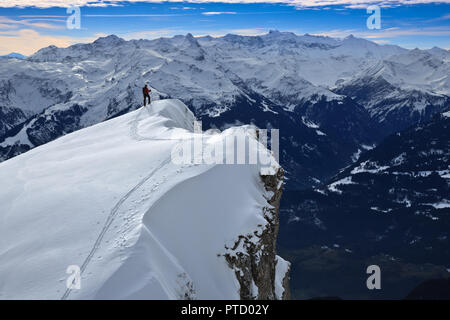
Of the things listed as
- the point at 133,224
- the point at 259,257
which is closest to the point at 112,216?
the point at 133,224

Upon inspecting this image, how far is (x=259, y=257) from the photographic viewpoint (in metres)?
34.0

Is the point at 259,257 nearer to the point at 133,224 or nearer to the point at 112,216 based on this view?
the point at 133,224

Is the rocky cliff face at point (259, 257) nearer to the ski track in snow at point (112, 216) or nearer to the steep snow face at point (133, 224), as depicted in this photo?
the steep snow face at point (133, 224)

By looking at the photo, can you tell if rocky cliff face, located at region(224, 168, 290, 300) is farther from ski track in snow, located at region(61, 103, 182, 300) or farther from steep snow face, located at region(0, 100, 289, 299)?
ski track in snow, located at region(61, 103, 182, 300)

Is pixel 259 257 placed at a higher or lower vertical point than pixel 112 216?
lower

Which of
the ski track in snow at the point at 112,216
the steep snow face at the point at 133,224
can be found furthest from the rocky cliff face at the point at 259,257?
the ski track in snow at the point at 112,216

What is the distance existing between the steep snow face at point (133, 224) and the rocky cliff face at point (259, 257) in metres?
0.14

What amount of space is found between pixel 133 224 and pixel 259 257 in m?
10.5

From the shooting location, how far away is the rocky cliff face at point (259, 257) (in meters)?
32.2

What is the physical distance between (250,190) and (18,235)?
766 inches

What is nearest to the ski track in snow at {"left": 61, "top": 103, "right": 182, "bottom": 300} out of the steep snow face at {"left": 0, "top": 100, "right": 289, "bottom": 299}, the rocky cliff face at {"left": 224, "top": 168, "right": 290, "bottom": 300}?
the steep snow face at {"left": 0, "top": 100, "right": 289, "bottom": 299}
